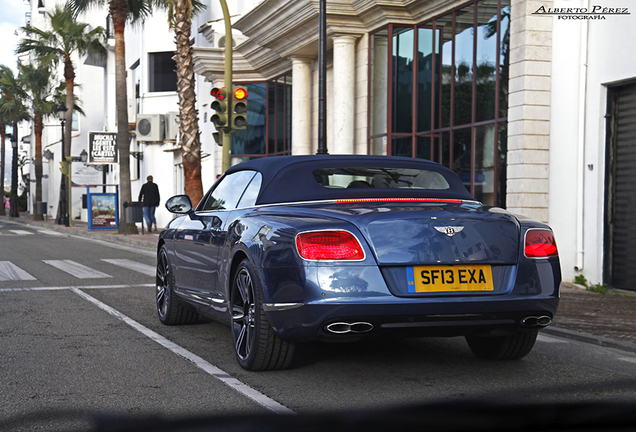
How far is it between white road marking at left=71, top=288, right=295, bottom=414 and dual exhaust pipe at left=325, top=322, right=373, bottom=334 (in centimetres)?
52

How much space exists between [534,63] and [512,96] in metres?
0.67

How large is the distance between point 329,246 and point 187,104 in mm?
16967

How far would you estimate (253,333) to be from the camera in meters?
5.04

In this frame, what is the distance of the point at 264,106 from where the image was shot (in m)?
25.8

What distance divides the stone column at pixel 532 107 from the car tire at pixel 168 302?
246 inches

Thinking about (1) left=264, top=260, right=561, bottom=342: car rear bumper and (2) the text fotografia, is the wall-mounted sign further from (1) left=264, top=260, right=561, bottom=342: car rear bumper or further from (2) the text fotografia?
(1) left=264, top=260, right=561, bottom=342: car rear bumper

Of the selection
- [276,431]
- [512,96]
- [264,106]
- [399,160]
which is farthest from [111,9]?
[276,431]

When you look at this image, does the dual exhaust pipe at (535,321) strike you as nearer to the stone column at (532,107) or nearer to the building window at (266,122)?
the stone column at (532,107)

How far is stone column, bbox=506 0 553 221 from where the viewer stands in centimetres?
1186

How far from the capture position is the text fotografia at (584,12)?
10.8m

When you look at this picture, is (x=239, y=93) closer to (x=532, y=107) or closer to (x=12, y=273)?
(x=12, y=273)

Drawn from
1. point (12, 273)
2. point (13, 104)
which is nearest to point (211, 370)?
point (12, 273)

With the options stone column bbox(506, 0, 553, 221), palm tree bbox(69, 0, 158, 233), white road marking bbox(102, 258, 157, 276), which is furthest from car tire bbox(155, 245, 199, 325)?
palm tree bbox(69, 0, 158, 233)

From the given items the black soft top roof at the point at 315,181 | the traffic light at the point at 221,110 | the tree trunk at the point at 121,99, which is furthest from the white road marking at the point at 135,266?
the tree trunk at the point at 121,99
